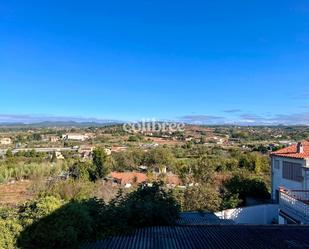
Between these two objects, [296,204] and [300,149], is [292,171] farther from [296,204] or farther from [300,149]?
[296,204]

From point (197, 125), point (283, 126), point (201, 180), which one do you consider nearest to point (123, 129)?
point (197, 125)

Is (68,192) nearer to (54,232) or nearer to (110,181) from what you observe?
(110,181)

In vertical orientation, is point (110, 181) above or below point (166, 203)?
below

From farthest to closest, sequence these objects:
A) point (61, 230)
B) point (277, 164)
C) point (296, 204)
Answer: point (277, 164) → point (296, 204) → point (61, 230)

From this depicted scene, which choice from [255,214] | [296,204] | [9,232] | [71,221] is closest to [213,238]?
[71,221]

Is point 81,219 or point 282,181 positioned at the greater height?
point 81,219
